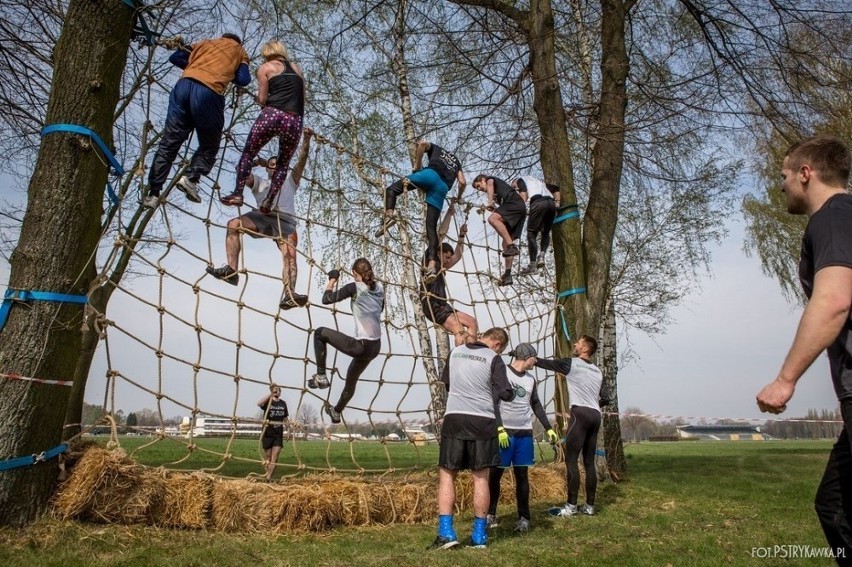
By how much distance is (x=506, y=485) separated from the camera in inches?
273

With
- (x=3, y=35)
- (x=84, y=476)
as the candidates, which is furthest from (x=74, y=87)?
(x=3, y=35)

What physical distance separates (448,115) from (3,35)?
5.07 metres

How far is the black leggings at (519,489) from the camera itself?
18.2 ft

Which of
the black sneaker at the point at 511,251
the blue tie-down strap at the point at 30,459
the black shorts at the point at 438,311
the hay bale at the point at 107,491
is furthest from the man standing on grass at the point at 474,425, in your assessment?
the black sneaker at the point at 511,251

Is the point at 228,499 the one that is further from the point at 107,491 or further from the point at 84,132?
the point at 84,132

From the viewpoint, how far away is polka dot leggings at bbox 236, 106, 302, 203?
18.5 feet

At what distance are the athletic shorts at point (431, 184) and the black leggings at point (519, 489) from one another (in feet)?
9.29

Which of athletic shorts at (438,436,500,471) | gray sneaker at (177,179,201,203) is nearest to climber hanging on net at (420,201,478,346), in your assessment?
athletic shorts at (438,436,500,471)

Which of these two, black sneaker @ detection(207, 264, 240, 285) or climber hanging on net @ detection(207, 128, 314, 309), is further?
climber hanging on net @ detection(207, 128, 314, 309)

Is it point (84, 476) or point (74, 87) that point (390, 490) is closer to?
point (84, 476)

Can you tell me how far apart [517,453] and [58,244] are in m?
3.73

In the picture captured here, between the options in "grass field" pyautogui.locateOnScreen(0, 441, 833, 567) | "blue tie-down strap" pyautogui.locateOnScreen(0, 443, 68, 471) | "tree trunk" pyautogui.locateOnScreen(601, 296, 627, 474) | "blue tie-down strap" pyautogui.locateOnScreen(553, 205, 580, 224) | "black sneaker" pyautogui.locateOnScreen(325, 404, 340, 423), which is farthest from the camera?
"tree trunk" pyautogui.locateOnScreen(601, 296, 627, 474)

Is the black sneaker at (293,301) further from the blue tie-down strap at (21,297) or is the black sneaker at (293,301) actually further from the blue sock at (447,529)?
the blue sock at (447,529)

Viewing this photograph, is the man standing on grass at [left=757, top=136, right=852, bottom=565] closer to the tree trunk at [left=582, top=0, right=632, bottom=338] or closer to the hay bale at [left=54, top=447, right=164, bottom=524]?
the hay bale at [left=54, top=447, right=164, bottom=524]
